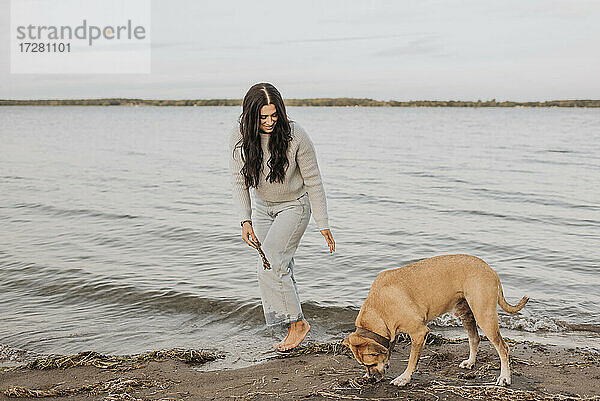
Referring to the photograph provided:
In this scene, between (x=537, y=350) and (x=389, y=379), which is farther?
(x=537, y=350)

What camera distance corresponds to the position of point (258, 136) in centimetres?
613

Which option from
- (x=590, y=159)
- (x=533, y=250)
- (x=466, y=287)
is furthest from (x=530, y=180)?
→ (x=466, y=287)

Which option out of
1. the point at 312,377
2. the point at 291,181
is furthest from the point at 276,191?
the point at 312,377

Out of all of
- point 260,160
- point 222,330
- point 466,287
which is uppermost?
point 260,160

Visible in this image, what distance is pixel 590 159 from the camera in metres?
24.3

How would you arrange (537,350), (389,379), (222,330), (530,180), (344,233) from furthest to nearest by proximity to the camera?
(530,180) → (344,233) → (222,330) → (537,350) → (389,379)

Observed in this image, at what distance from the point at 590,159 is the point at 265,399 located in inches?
892

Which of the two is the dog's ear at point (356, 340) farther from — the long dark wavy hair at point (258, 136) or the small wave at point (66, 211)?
the small wave at point (66, 211)

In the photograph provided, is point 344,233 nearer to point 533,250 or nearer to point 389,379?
point 533,250

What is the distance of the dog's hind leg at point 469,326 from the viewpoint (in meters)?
5.21

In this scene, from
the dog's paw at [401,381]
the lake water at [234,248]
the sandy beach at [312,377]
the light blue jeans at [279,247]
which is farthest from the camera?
the lake water at [234,248]

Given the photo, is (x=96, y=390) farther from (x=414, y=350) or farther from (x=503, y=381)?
(x=503, y=381)

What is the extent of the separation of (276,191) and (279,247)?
0.54 metres

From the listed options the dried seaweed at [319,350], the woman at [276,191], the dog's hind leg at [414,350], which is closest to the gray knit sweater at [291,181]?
the woman at [276,191]
